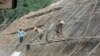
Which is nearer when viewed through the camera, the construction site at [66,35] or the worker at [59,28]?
the construction site at [66,35]

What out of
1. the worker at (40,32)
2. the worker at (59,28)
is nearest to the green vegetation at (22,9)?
the worker at (40,32)

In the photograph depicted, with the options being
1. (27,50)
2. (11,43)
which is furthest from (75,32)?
(11,43)

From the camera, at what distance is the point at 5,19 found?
19.7 metres

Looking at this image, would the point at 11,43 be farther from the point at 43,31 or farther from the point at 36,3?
the point at 36,3

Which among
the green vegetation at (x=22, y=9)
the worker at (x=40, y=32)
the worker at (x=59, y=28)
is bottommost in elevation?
the green vegetation at (x=22, y=9)

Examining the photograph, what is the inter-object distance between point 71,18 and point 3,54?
3.67 m

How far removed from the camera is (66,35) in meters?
9.35

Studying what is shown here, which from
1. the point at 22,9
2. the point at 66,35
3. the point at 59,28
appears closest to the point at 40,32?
the point at 66,35

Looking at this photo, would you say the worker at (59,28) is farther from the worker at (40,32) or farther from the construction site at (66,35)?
the worker at (40,32)

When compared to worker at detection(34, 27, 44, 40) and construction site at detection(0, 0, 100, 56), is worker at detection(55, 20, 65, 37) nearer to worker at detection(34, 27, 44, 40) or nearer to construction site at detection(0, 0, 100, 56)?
construction site at detection(0, 0, 100, 56)

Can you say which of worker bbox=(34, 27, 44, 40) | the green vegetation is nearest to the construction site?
worker bbox=(34, 27, 44, 40)

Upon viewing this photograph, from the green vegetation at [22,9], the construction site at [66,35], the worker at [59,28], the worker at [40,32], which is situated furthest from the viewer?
the green vegetation at [22,9]

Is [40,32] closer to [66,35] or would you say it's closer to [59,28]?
[66,35]

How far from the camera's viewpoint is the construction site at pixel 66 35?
8.04m
